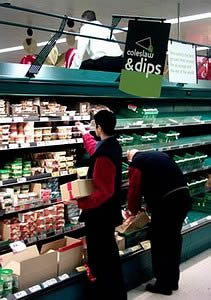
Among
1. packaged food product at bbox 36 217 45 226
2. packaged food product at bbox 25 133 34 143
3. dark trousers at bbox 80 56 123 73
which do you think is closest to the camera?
packaged food product at bbox 25 133 34 143

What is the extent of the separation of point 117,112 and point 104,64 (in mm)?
784

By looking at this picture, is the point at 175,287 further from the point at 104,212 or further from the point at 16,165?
the point at 16,165

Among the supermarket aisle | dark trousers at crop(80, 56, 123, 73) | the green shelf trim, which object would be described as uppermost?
Result: dark trousers at crop(80, 56, 123, 73)

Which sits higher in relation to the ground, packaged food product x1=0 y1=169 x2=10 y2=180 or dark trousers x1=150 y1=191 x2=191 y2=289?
packaged food product x1=0 y1=169 x2=10 y2=180

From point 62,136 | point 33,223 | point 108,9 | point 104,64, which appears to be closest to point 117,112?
point 104,64

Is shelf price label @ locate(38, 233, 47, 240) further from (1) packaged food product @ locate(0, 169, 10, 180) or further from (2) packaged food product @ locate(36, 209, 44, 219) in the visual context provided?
(1) packaged food product @ locate(0, 169, 10, 180)

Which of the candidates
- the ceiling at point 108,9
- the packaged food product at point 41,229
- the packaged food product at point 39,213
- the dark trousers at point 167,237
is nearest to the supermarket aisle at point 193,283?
the dark trousers at point 167,237

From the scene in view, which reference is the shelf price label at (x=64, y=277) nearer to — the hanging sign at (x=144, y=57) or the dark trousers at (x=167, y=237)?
the dark trousers at (x=167, y=237)

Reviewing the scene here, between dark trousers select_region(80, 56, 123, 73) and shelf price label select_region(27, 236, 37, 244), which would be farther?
dark trousers select_region(80, 56, 123, 73)

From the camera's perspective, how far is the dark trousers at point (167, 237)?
4.52m

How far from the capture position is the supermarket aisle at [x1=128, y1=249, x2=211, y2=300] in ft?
14.9

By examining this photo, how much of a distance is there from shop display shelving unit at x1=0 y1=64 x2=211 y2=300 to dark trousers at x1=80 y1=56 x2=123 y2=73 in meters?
0.25

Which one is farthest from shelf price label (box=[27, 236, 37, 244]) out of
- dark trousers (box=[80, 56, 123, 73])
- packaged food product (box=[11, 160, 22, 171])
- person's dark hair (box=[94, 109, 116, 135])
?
dark trousers (box=[80, 56, 123, 73])

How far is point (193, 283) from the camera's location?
194 inches
